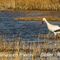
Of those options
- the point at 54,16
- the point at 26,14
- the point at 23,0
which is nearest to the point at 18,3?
the point at 23,0

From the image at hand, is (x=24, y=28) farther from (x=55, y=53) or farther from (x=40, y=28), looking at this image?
(x=55, y=53)

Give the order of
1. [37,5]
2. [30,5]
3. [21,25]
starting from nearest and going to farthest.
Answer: [21,25]
[37,5]
[30,5]

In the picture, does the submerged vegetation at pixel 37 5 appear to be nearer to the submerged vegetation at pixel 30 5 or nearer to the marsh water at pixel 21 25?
the submerged vegetation at pixel 30 5

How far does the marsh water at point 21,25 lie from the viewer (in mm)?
10320

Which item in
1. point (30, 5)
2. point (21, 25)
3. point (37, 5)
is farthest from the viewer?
point (30, 5)

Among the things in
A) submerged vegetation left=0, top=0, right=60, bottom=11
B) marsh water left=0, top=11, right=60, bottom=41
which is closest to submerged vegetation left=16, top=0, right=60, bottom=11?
submerged vegetation left=0, top=0, right=60, bottom=11

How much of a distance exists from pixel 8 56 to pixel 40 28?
18.2ft

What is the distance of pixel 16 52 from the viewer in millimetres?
6332

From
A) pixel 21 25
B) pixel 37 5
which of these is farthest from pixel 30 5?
pixel 21 25

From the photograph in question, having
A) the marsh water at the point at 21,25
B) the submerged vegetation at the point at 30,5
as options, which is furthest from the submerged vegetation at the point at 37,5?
the marsh water at the point at 21,25

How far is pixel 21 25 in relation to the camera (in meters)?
12.1

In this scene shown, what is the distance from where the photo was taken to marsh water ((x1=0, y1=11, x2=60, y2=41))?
406 inches

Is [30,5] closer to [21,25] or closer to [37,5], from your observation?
[37,5]

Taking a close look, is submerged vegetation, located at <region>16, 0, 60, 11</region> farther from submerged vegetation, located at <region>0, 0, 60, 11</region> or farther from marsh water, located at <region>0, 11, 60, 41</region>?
marsh water, located at <region>0, 11, 60, 41</region>
